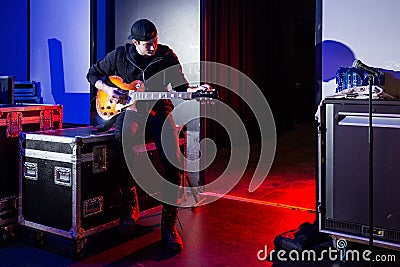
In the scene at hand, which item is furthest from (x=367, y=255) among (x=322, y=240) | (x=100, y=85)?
(x=100, y=85)

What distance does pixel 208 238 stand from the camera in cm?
380

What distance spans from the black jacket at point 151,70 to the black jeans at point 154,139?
78 mm

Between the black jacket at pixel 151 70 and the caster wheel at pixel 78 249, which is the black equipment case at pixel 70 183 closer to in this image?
the caster wheel at pixel 78 249

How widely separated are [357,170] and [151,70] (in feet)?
5.22

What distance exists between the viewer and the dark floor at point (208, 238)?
3.34 m

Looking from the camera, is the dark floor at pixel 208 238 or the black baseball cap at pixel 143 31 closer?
the dark floor at pixel 208 238

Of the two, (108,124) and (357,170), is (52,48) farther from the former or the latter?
(357,170)

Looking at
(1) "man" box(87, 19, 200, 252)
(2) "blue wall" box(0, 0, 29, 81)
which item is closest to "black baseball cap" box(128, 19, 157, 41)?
(1) "man" box(87, 19, 200, 252)

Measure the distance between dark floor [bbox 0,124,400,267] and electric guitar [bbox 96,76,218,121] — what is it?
2.93ft

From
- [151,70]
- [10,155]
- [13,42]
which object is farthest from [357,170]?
[13,42]

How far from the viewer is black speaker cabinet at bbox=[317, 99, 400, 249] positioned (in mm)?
3061

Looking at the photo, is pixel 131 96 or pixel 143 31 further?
pixel 131 96

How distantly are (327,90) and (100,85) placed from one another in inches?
67.1

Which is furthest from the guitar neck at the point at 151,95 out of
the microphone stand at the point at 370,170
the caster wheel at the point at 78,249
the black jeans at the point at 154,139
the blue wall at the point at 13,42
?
the blue wall at the point at 13,42
